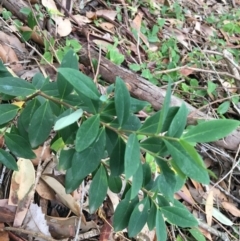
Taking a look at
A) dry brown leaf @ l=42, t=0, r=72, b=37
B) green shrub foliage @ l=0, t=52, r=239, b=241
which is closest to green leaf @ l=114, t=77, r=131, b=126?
green shrub foliage @ l=0, t=52, r=239, b=241

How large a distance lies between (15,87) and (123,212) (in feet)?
1.17

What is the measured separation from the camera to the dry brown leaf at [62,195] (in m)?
1.27

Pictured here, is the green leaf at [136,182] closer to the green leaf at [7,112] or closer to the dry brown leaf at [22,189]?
the green leaf at [7,112]

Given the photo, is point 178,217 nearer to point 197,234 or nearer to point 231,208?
point 197,234

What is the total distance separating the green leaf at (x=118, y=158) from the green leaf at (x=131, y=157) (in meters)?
0.06

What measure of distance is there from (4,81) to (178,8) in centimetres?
197

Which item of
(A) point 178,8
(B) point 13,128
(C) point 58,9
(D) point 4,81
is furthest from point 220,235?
(A) point 178,8

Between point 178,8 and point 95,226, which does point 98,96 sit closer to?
point 95,226

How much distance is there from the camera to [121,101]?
0.71 meters

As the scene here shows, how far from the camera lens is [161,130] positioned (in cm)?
70

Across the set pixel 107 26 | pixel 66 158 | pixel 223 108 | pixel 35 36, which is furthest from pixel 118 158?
pixel 107 26

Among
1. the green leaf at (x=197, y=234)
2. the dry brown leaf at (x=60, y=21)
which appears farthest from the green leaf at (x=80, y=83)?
the dry brown leaf at (x=60, y=21)

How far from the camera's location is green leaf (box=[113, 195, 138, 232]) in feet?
2.92

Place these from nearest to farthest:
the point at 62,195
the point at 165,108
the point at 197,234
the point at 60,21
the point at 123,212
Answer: the point at 165,108 → the point at 123,212 → the point at 62,195 → the point at 197,234 → the point at 60,21
